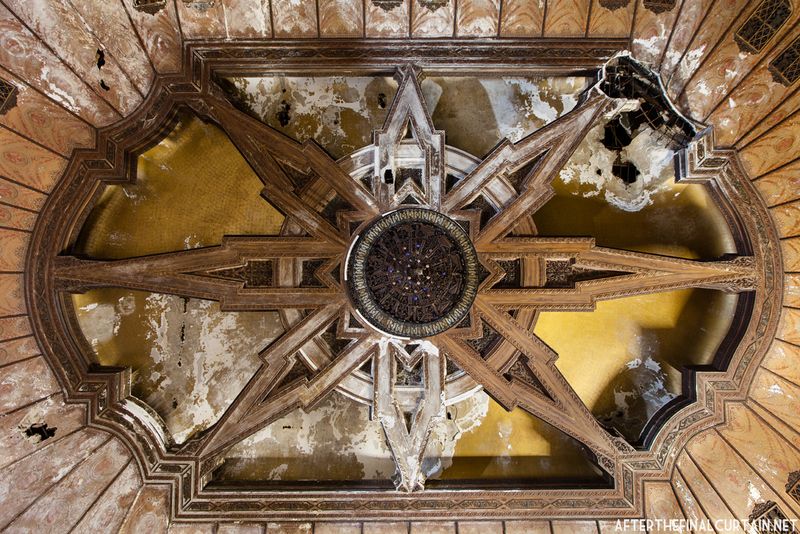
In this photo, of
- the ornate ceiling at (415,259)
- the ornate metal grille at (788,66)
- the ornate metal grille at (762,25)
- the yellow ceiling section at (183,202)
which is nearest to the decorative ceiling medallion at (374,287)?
the ornate ceiling at (415,259)

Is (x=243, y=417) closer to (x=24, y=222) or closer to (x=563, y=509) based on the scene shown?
(x=24, y=222)

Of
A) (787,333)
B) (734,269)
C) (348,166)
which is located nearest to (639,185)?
(734,269)

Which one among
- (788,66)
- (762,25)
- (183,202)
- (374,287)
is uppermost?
(762,25)

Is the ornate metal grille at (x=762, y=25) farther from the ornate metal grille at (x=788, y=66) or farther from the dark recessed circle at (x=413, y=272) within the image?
the dark recessed circle at (x=413, y=272)

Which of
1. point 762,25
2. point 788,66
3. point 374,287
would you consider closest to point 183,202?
point 374,287

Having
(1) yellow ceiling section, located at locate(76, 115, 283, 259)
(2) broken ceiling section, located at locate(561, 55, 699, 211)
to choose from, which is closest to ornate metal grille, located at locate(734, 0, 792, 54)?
(2) broken ceiling section, located at locate(561, 55, 699, 211)

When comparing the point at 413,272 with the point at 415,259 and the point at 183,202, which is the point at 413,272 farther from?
the point at 183,202

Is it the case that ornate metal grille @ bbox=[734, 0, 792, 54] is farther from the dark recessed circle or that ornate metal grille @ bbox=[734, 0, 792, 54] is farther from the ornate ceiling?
the dark recessed circle
